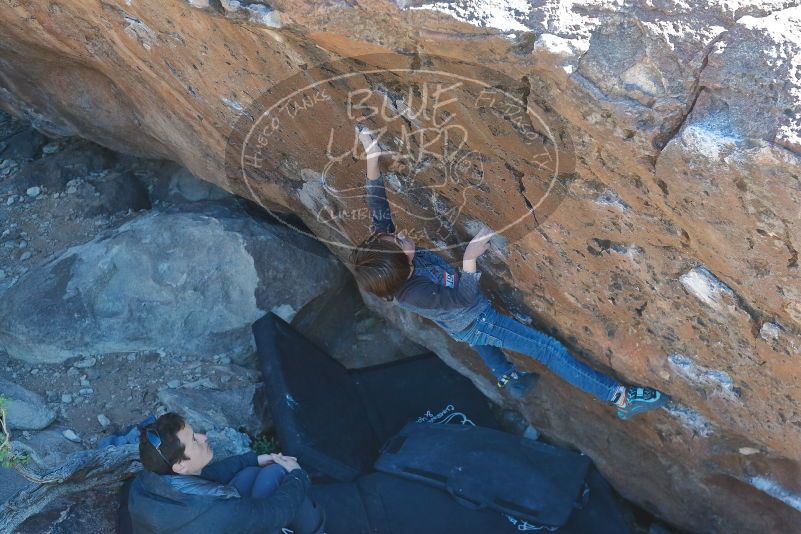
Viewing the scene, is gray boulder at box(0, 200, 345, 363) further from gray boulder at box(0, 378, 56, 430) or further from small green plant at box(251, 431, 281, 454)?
small green plant at box(251, 431, 281, 454)

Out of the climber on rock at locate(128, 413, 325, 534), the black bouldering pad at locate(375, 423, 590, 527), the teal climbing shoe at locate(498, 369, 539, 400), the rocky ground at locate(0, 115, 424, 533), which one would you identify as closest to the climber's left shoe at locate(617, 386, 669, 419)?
the teal climbing shoe at locate(498, 369, 539, 400)

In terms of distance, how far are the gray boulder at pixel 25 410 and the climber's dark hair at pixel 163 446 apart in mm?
1319

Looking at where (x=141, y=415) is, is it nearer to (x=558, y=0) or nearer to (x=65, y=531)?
(x=65, y=531)

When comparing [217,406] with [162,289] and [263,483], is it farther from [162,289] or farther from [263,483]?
[263,483]

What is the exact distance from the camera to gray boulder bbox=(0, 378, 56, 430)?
12.6ft

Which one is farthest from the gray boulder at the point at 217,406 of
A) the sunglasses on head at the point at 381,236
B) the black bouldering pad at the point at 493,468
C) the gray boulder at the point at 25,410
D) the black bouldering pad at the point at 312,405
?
the sunglasses on head at the point at 381,236

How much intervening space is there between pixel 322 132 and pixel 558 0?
4.52 ft

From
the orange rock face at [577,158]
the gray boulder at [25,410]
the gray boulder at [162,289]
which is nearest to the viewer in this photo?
the orange rock face at [577,158]

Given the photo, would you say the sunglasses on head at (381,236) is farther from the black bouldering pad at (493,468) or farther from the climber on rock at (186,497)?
the black bouldering pad at (493,468)

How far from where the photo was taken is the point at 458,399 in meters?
4.67

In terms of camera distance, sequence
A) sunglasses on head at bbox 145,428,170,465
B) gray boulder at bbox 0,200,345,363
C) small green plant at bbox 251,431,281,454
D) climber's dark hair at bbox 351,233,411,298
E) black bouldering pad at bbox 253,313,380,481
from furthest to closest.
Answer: gray boulder at bbox 0,200,345,363 → small green plant at bbox 251,431,281,454 → black bouldering pad at bbox 253,313,380,481 → climber's dark hair at bbox 351,233,411,298 → sunglasses on head at bbox 145,428,170,465

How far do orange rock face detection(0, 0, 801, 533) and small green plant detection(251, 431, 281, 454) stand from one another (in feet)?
3.41

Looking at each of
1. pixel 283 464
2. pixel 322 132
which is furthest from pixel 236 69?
pixel 283 464

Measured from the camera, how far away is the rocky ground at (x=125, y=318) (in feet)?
13.0
